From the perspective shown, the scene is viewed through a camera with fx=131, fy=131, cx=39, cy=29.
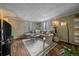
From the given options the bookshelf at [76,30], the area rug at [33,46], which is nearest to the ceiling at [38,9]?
the bookshelf at [76,30]

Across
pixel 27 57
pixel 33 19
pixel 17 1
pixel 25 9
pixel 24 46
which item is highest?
pixel 17 1

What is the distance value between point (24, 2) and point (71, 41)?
0.96 meters

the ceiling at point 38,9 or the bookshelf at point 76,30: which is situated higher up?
the ceiling at point 38,9

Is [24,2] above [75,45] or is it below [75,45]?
above

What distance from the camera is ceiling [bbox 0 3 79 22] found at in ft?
6.70

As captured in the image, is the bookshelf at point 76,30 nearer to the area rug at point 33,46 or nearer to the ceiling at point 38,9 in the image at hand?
the ceiling at point 38,9

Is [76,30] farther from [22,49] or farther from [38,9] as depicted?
[22,49]

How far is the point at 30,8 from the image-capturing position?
6.75 ft

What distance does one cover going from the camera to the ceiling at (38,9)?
6.70 feet

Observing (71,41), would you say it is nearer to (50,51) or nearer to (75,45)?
(75,45)

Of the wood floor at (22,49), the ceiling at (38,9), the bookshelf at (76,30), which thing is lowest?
the wood floor at (22,49)

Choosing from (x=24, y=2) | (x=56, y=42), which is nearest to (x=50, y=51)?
(x=56, y=42)

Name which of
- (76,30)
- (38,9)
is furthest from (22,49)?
(76,30)

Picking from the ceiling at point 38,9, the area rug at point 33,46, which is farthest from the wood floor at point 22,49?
the ceiling at point 38,9
